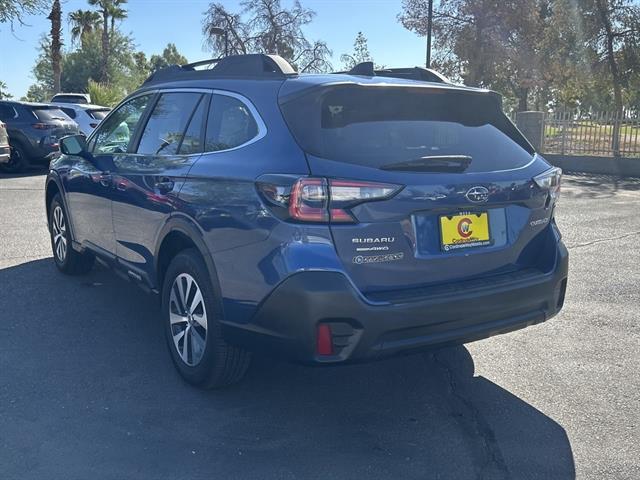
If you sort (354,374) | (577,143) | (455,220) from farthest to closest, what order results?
(577,143) < (354,374) < (455,220)

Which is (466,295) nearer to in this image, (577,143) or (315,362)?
(315,362)

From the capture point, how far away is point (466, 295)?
3.29 m

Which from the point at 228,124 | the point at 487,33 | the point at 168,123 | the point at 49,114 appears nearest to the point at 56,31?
the point at 49,114

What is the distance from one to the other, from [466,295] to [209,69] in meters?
2.24

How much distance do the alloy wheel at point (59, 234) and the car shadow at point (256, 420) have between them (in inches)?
61.2

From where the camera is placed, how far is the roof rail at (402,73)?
4.04 metres

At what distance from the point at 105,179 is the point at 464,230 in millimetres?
2817

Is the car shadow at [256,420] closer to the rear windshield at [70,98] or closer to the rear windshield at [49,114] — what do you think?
the rear windshield at [49,114]

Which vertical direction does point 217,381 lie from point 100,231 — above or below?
below

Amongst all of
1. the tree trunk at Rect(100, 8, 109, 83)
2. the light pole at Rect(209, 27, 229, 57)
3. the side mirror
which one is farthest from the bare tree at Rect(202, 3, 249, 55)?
the side mirror

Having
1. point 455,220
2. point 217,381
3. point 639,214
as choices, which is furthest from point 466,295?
point 639,214

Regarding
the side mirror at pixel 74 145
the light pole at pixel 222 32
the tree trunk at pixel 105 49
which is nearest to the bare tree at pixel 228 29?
the light pole at pixel 222 32

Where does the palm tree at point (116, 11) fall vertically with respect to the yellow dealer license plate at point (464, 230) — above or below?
above

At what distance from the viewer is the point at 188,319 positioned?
3.88 metres
